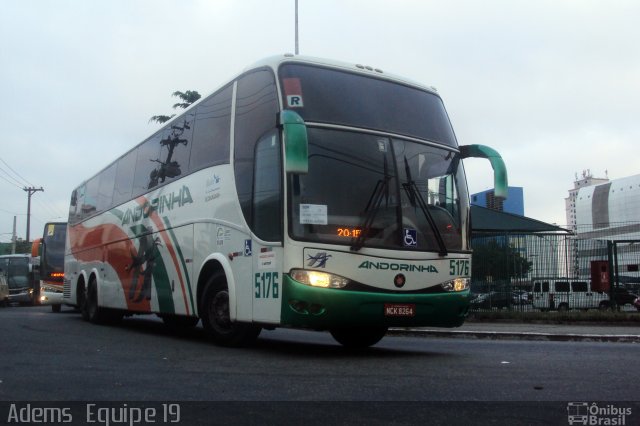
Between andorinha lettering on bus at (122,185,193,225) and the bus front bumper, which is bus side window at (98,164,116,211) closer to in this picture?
andorinha lettering on bus at (122,185,193,225)

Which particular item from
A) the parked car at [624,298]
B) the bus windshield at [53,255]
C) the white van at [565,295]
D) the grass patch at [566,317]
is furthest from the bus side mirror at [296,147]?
the bus windshield at [53,255]

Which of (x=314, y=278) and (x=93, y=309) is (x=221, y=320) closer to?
(x=314, y=278)

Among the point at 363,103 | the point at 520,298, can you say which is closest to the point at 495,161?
the point at 363,103

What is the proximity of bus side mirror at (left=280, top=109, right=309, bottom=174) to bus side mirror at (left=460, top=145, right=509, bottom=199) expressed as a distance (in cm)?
280

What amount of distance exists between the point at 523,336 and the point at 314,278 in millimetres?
6859

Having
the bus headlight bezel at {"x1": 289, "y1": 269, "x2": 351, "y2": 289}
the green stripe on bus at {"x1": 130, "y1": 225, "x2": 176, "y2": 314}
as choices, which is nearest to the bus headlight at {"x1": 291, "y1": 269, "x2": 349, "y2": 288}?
the bus headlight bezel at {"x1": 289, "y1": 269, "x2": 351, "y2": 289}

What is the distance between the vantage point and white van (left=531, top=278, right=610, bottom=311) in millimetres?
19031

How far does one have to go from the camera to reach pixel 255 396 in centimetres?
527

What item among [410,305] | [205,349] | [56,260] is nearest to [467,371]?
[410,305]

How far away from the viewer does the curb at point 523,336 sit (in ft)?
41.3

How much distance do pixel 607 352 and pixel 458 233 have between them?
263 centimetres

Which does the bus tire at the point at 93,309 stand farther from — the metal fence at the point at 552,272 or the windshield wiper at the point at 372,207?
the metal fence at the point at 552,272

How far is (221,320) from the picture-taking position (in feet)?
30.2

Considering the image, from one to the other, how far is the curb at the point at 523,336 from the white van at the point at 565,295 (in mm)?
6088
